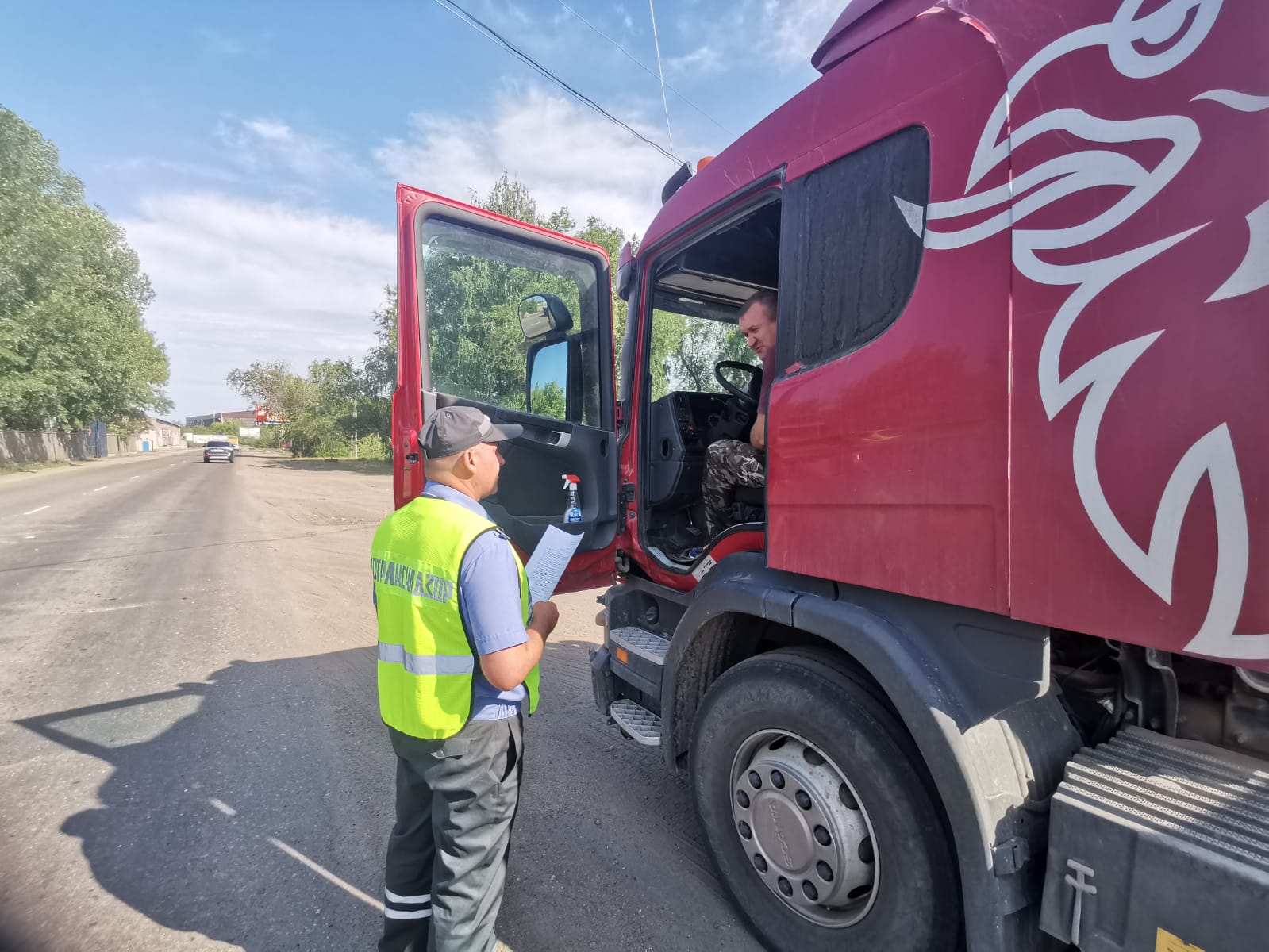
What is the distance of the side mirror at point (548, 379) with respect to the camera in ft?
11.5

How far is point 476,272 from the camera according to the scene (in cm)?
315

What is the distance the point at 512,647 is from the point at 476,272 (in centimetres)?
216

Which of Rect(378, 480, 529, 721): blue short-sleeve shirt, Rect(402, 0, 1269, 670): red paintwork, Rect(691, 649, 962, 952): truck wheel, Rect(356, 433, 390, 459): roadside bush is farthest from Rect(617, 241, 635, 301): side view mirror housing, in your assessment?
Rect(356, 433, 390, 459): roadside bush

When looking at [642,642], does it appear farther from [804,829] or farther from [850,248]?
[850,248]

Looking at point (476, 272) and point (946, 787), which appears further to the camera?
point (476, 272)

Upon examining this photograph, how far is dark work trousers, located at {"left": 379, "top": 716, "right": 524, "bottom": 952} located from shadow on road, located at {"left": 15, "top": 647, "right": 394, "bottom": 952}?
606 millimetres

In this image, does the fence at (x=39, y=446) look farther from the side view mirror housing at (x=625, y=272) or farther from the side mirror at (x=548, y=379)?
the side view mirror housing at (x=625, y=272)

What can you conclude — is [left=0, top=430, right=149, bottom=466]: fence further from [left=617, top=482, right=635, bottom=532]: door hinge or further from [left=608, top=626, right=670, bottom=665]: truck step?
[left=608, top=626, right=670, bottom=665]: truck step

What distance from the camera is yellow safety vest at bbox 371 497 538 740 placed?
1658 mm

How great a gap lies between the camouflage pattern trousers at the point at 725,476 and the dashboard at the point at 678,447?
12.7 inches

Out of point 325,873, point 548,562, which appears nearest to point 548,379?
point 548,562

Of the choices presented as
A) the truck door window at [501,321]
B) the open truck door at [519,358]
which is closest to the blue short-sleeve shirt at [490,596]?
the open truck door at [519,358]

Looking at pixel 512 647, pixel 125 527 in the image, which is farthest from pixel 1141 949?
pixel 125 527

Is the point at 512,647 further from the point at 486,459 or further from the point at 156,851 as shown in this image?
the point at 156,851
